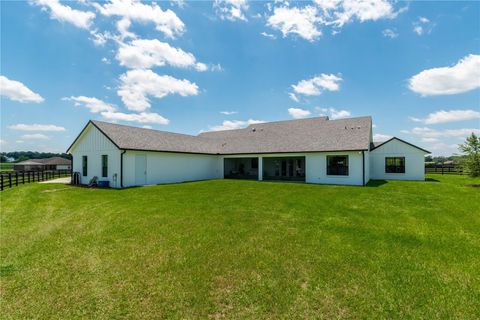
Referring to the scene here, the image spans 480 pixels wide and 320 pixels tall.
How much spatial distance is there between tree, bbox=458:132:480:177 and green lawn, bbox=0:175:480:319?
41.9 ft

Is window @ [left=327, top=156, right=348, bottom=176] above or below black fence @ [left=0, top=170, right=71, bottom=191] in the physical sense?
above

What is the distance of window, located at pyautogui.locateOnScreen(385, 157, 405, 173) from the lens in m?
21.5

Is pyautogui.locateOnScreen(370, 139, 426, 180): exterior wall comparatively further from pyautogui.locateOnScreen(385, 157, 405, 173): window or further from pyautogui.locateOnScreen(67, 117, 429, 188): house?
pyautogui.locateOnScreen(385, 157, 405, 173): window

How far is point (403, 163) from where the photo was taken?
21.5 m

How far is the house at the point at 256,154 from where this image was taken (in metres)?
17.5

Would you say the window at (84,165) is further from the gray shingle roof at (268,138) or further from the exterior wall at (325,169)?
the exterior wall at (325,169)

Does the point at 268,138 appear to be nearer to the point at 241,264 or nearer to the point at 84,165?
the point at 84,165

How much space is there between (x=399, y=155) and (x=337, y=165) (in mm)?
7028

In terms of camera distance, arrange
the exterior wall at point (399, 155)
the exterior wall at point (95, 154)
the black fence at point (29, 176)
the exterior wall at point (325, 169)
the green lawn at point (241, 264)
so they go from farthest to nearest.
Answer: the exterior wall at point (399, 155) < the black fence at point (29, 176) < the exterior wall at point (325, 169) < the exterior wall at point (95, 154) < the green lawn at point (241, 264)

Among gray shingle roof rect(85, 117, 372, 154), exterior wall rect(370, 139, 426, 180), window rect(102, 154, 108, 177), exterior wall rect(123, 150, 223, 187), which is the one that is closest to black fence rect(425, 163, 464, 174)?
exterior wall rect(370, 139, 426, 180)

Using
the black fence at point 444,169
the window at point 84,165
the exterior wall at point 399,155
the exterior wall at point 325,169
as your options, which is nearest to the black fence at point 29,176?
the window at point 84,165

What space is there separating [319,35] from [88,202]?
1642cm

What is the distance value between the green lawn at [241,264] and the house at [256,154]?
8795 millimetres

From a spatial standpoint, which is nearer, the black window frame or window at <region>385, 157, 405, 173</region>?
window at <region>385, 157, 405, 173</region>
